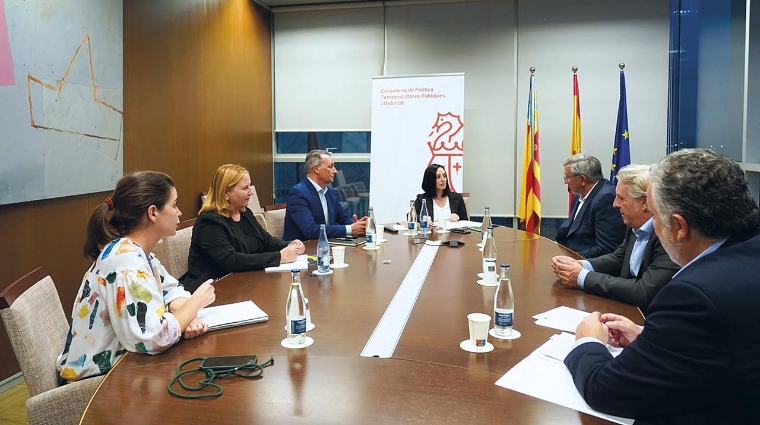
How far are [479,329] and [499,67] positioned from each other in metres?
4.96

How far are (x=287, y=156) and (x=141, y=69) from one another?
2.61m

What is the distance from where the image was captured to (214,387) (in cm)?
130

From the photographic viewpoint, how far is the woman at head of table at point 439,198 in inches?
179

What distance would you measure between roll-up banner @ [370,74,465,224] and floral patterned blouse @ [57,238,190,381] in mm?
4379

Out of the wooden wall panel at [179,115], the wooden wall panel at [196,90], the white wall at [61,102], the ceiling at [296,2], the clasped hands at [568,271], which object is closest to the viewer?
the clasped hands at [568,271]

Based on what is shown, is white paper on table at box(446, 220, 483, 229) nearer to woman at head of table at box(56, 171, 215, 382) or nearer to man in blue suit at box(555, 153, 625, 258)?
man in blue suit at box(555, 153, 625, 258)

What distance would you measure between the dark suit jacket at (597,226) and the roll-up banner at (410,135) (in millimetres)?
2369

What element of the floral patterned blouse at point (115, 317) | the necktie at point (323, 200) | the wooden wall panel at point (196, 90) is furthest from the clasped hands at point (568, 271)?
the wooden wall panel at point (196, 90)

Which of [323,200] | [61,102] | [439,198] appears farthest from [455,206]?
[61,102]

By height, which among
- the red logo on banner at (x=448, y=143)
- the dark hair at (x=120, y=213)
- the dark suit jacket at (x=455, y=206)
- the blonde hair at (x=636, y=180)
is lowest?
the dark suit jacket at (x=455, y=206)

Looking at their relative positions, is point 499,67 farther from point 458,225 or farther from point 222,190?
point 222,190

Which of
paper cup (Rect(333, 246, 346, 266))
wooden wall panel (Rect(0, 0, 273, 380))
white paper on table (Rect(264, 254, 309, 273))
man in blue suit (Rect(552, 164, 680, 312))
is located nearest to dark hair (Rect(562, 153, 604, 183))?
man in blue suit (Rect(552, 164, 680, 312))

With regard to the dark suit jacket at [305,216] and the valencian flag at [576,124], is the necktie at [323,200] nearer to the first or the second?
the dark suit jacket at [305,216]

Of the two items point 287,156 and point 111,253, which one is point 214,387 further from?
point 287,156
